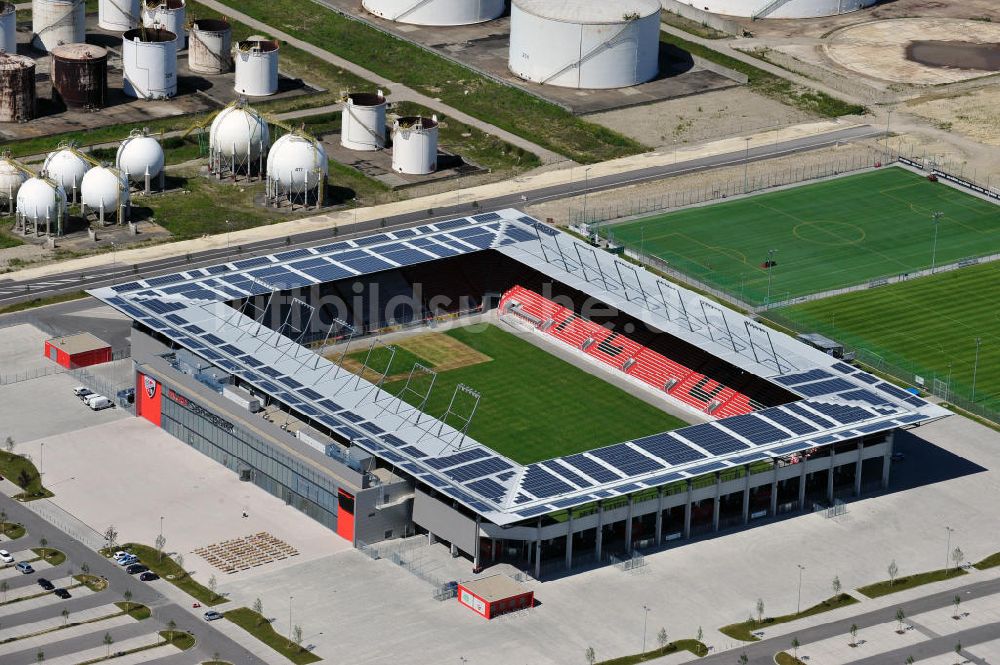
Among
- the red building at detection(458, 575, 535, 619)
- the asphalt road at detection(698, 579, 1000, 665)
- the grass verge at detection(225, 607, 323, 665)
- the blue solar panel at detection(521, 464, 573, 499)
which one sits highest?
the blue solar panel at detection(521, 464, 573, 499)

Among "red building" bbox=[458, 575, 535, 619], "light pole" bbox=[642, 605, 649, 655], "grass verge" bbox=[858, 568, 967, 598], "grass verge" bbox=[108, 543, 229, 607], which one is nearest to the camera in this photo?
"light pole" bbox=[642, 605, 649, 655]

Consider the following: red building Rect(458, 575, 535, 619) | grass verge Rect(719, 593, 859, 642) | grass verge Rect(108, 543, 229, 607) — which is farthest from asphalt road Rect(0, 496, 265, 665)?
grass verge Rect(719, 593, 859, 642)

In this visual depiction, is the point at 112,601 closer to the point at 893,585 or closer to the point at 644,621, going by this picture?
the point at 644,621

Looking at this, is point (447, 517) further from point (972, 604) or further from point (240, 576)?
point (972, 604)

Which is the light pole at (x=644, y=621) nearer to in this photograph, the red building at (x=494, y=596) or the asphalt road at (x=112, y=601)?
the red building at (x=494, y=596)

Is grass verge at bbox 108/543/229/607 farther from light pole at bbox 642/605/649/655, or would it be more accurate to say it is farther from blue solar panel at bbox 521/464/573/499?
light pole at bbox 642/605/649/655

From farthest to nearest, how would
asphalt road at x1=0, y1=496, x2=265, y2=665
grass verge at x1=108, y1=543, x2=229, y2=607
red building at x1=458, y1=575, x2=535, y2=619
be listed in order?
grass verge at x1=108, y1=543, x2=229, y2=607 < red building at x1=458, y1=575, x2=535, y2=619 < asphalt road at x1=0, y1=496, x2=265, y2=665

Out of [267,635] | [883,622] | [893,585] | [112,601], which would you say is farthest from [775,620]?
[112,601]
